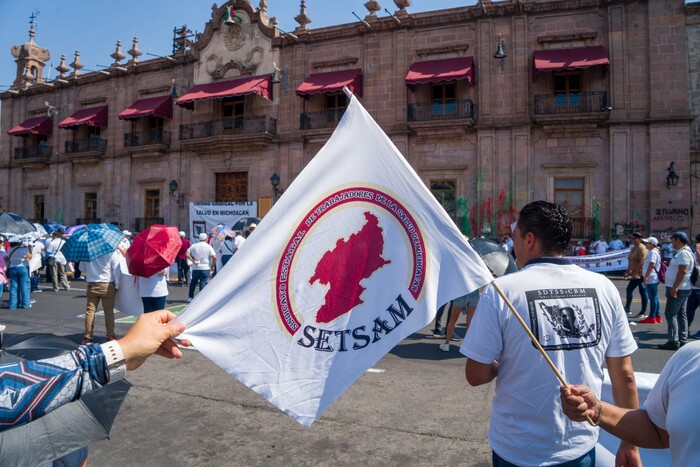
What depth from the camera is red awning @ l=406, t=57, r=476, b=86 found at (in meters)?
18.4

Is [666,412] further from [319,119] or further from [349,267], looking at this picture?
[319,119]

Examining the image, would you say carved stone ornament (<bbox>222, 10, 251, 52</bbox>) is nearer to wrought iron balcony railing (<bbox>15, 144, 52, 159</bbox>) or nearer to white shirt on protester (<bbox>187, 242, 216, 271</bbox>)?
wrought iron balcony railing (<bbox>15, 144, 52, 159</bbox>)

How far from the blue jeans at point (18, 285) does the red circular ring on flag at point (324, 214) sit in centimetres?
1107

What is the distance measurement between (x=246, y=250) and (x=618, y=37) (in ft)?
65.8

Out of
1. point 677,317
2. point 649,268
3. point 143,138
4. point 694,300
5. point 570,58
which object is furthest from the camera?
point 143,138

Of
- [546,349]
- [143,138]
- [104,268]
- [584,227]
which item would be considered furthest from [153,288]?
[143,138]

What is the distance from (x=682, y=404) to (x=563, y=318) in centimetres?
64

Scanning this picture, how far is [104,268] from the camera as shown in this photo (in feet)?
23.0

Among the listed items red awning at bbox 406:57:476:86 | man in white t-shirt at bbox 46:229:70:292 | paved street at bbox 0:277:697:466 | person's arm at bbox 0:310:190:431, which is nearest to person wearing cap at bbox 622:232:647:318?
paved street at bbox 0:277:697:466

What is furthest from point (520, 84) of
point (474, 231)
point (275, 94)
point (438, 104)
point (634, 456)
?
point (634, 456)

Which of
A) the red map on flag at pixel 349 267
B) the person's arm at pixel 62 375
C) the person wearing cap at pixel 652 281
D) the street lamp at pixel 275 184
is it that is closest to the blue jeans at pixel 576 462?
the red map on flag at pixel 349 267

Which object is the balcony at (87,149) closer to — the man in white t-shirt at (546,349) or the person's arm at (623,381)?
the man in white t-shirt at (546,349)

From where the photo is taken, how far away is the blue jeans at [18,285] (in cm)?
1062

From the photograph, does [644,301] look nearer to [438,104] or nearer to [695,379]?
[695,379]
